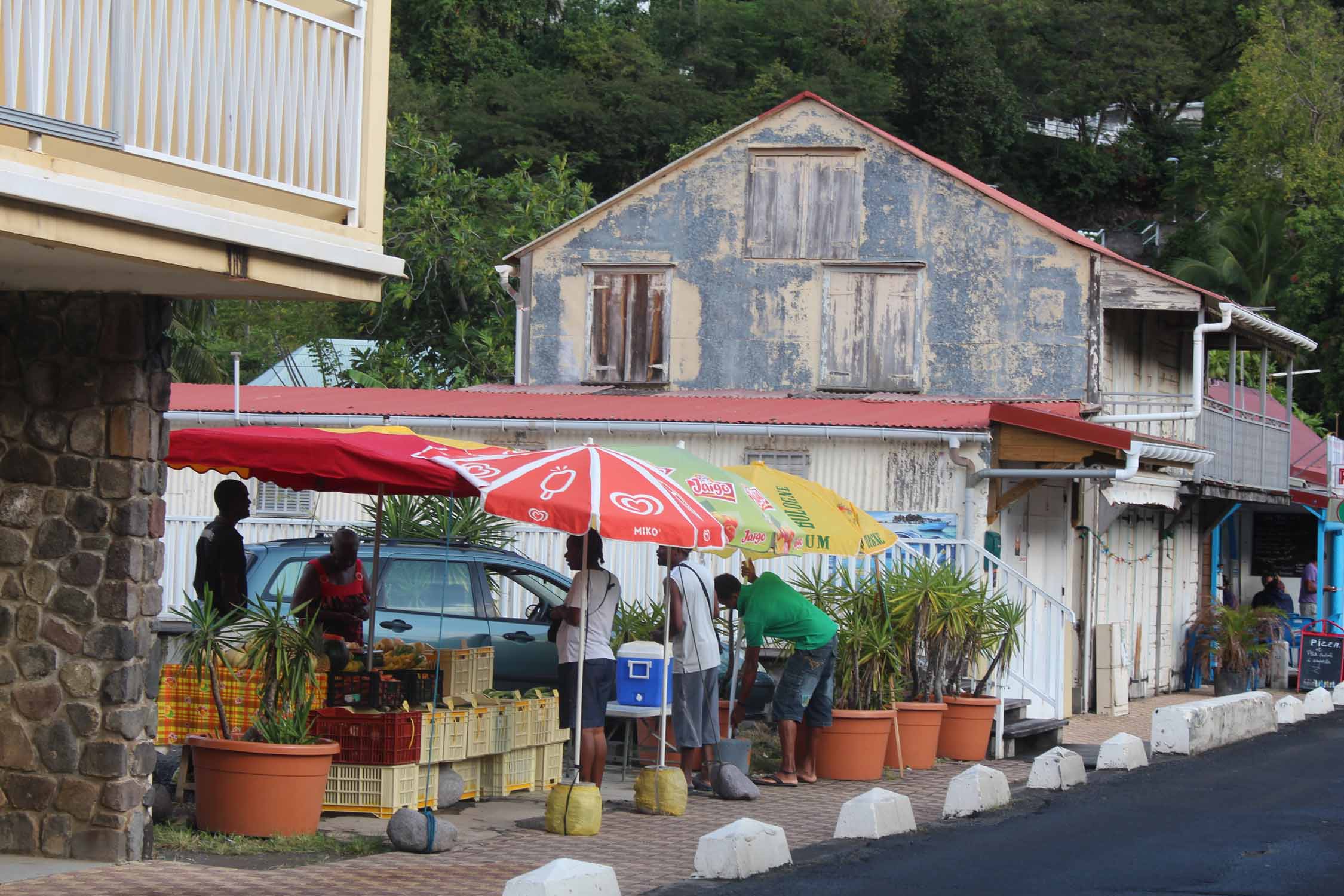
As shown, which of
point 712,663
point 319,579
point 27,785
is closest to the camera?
point 27,785

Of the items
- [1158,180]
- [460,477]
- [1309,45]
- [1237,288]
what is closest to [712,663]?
[460,477]

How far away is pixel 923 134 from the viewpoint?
52375 millimetres

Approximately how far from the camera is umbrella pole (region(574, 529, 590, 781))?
10227 mm

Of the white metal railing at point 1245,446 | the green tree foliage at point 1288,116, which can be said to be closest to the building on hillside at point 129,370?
the white metal railing at point 1245,446

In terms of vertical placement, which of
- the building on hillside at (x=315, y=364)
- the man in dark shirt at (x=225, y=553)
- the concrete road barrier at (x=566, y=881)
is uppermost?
the building on hillside at (x=315, y=364)

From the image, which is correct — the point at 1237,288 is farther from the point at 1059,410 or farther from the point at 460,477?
the point at 460,477

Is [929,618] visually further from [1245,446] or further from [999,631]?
[1245,446]

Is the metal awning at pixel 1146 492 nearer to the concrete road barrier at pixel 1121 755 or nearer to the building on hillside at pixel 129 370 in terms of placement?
the concrete road barrier at pixel 1121 755

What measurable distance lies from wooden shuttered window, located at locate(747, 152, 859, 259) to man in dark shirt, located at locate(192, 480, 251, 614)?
12.6m

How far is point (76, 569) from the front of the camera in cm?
865

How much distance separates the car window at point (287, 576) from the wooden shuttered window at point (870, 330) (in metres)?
10.2

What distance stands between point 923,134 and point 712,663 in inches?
1689

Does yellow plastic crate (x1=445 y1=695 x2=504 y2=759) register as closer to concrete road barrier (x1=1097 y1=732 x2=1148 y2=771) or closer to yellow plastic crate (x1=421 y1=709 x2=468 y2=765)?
yellow plastic crate (x1=421 y1=709 x2=468 y2=765)

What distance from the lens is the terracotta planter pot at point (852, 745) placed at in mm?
13164
